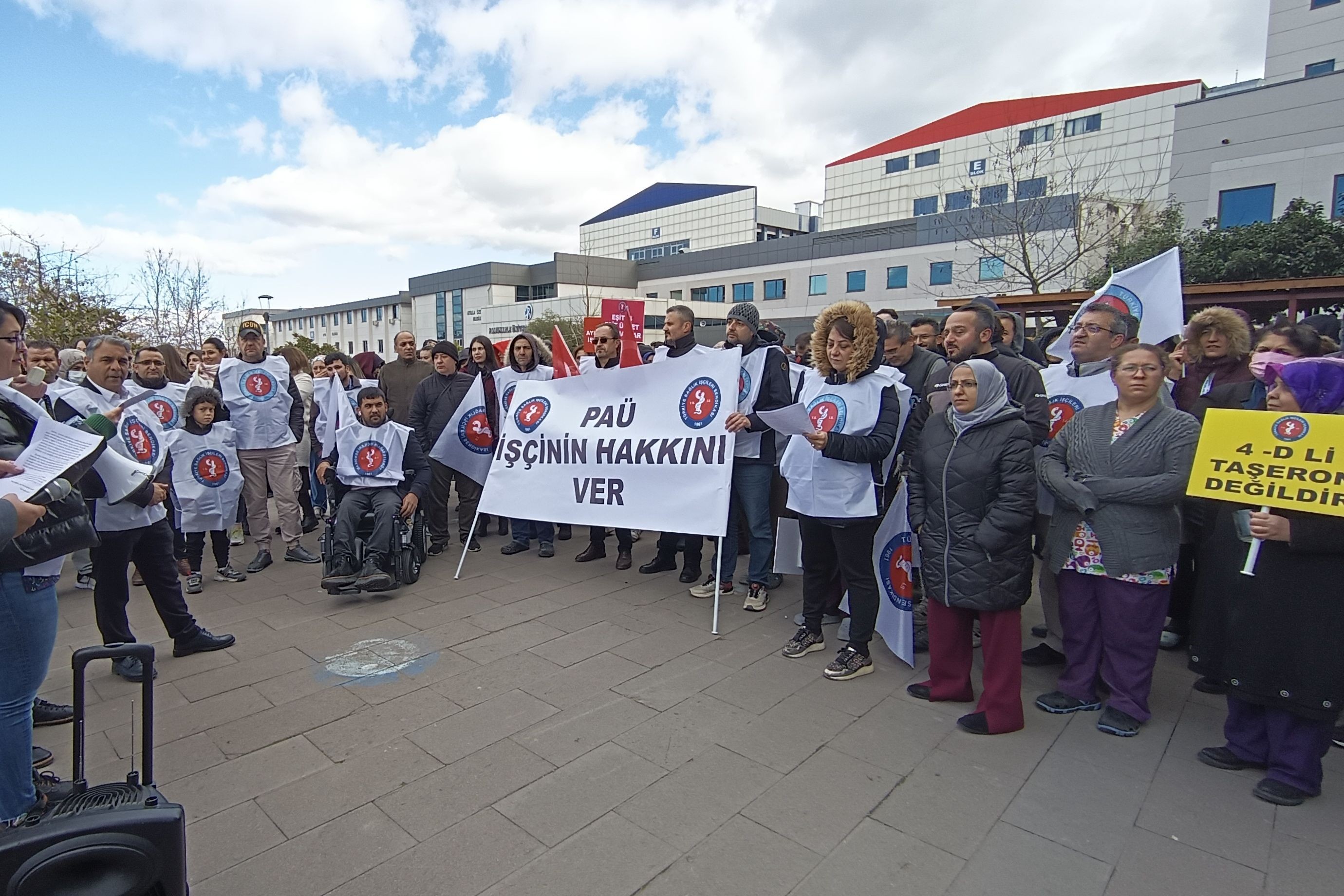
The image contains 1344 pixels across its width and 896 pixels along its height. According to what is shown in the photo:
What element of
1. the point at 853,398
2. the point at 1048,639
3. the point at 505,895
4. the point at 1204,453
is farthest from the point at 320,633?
the point at 1204,453

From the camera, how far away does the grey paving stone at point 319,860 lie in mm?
2383

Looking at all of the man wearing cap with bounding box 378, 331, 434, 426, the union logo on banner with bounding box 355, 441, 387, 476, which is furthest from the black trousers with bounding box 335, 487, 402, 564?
the man wearing cap with bounding box 378, 331, 434, 426

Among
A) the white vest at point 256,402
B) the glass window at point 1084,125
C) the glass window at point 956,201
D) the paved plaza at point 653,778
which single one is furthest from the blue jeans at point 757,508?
the glass window at point 1084,125

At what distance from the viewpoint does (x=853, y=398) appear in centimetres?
395

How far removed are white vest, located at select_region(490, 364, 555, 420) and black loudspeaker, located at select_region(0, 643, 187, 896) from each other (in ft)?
15.6

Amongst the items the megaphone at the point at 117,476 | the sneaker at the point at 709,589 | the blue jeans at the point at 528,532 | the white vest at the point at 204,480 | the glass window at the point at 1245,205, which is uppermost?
the glass window at the point at 1245,205

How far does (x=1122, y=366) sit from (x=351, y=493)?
524 centimetres

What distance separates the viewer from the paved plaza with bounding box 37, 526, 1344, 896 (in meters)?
2.44

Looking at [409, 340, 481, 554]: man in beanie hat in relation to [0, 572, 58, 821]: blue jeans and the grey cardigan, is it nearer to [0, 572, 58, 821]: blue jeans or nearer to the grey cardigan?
[0, 572, 58, 821]: blue jeans

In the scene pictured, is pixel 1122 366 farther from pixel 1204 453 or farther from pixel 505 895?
pixel 505 895

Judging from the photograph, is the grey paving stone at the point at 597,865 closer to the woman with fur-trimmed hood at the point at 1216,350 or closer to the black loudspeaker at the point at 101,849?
the black loudspeaker at the point at 101,849

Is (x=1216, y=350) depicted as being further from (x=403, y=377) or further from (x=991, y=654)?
(x=403, y=377)

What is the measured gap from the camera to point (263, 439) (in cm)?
645

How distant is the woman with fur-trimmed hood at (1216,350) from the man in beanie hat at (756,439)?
100 inches
